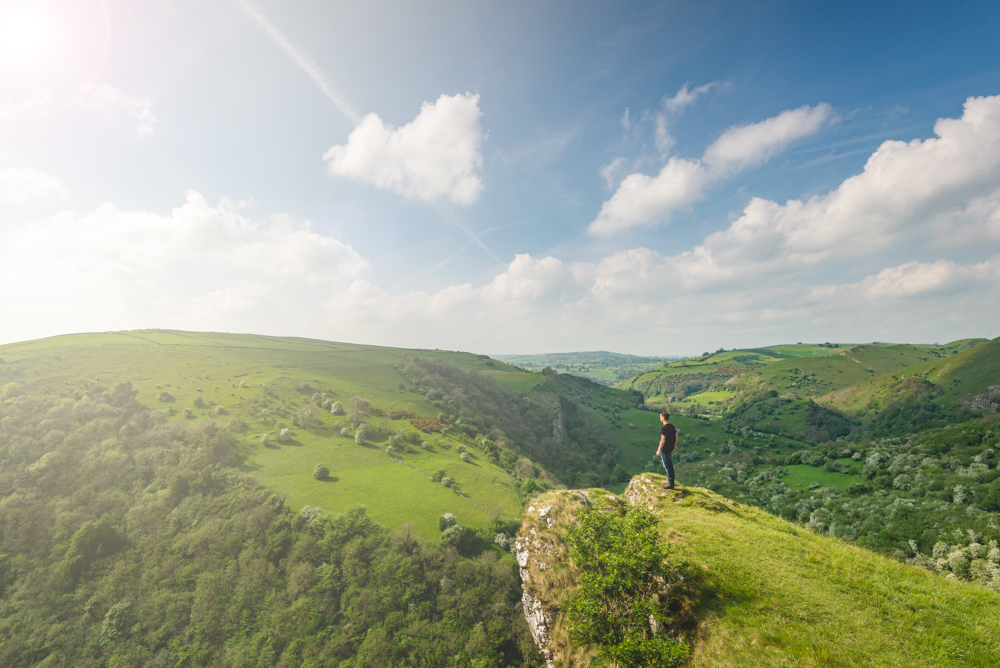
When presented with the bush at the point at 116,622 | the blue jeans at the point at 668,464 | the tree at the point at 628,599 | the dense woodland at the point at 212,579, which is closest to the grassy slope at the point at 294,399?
the dense woodland at the point at 212,579

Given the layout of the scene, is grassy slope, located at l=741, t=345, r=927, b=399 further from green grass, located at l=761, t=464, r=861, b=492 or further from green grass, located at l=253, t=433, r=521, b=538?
green grass, located at l=253, t=433, r=521, b=538

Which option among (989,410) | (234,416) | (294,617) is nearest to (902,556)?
(294,617)

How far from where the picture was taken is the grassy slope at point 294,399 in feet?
163

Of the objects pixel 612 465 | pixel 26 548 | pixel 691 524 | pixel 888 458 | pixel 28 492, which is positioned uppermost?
pixel 691 524

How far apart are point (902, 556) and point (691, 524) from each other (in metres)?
29.5

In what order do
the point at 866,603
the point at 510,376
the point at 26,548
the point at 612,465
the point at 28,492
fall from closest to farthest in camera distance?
the point at 866,603, the point at 26,548, the point at 28,492, the point at 612,465, the point at 510,376

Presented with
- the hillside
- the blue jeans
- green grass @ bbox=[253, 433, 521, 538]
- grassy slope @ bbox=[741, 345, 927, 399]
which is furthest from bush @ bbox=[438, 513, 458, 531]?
grassy slope @ bbox=[741, 345, 927, 399]

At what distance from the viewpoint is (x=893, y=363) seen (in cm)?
17950

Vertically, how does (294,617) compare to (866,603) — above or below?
below

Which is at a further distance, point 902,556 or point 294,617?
point 294,617

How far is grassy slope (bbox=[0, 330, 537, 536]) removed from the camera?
163 ft

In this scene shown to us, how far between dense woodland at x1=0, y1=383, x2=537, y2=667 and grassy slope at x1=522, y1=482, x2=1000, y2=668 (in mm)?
29090

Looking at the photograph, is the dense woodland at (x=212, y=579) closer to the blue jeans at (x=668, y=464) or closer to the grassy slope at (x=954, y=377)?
the blue jeans at (x=668, y=464)

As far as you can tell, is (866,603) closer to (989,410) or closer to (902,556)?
(902,556)
